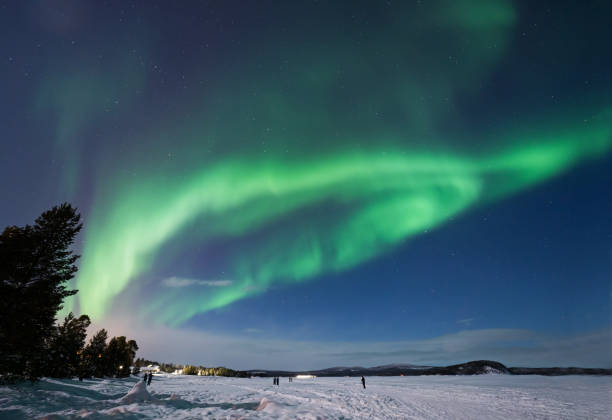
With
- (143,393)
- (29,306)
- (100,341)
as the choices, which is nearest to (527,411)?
(143,393)

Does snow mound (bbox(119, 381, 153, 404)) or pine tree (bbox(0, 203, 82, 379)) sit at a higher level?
pine tree (bbox(0, 203, 82, 379))

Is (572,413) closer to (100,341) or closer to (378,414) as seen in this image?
(378,414)

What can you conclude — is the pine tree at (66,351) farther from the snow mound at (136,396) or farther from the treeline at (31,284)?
the snow mound at (136,396)

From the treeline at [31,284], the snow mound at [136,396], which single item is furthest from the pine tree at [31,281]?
the snow mound at [136,396]

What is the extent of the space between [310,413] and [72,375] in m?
37.8

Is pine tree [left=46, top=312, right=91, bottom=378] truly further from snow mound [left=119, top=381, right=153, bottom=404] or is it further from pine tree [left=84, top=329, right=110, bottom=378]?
snow mound [left=119, top=381, right=153, bottom=404]

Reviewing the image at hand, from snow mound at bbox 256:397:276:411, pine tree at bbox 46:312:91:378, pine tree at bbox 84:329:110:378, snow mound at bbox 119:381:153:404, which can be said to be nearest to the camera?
snow mound at bbox 256:397:276:411

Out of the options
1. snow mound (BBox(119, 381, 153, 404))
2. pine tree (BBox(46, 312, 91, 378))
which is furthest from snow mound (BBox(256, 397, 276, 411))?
pine tree (BBox(46, 312, 91, 378))

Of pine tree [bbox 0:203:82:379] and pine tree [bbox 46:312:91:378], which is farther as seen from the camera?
pine tree [bbox 46:312:91:378]

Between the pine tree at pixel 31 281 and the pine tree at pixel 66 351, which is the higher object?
the pine tree at pixel 31 281

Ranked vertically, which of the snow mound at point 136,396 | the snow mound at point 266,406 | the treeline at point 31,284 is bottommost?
the snow mound at point 266,406

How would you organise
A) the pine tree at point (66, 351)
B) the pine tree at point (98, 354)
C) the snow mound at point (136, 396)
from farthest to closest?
the pine tree at point (98, 354)
the pine tree at point (66, 351)
the snow mound at point (136, 396)

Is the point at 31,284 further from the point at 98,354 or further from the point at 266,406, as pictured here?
the point at 98,354

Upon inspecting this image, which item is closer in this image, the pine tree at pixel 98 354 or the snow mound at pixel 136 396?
the snow mound at pixel 136 396
